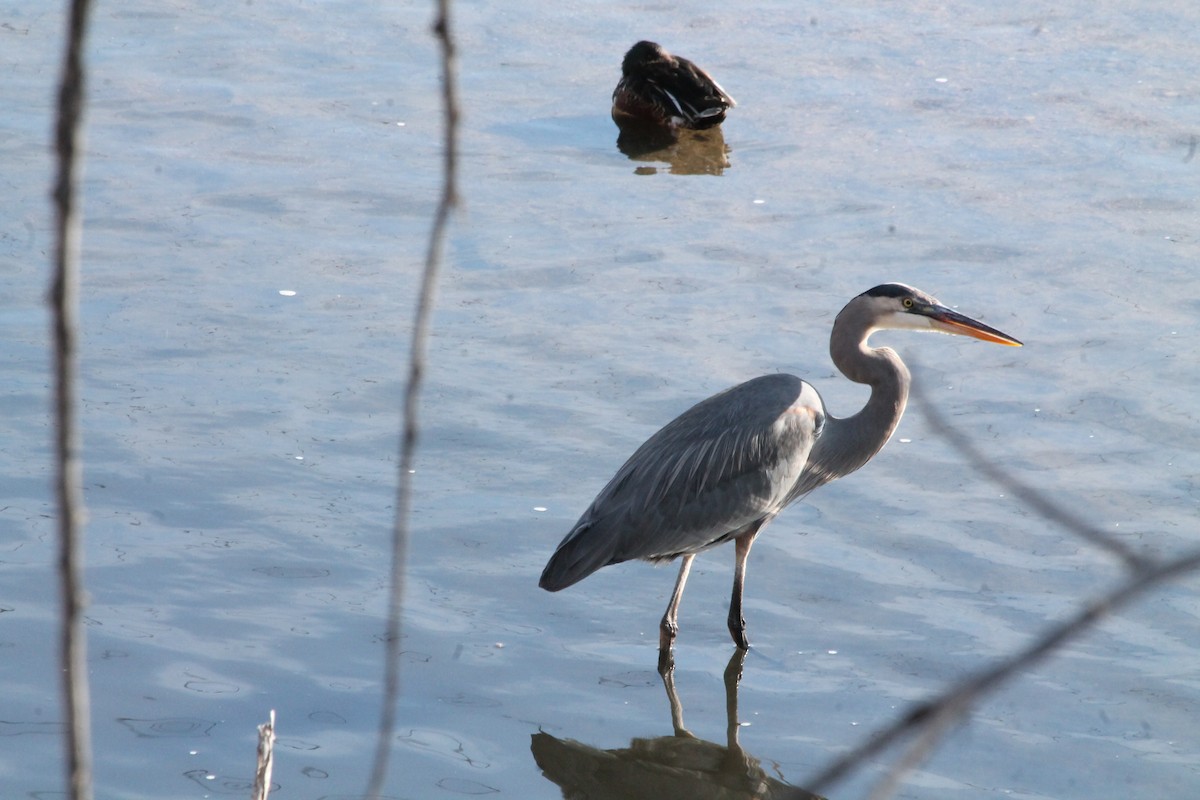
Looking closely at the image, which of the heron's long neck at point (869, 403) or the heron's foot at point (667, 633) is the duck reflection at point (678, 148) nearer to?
the heron's long neck at point (869, 403)

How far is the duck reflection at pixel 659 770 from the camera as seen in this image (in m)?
4.62

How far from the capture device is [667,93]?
10.0 m

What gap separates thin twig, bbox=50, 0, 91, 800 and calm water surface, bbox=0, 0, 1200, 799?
3.49 m

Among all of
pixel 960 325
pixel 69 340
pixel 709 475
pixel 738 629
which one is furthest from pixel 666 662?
pixel 69 340

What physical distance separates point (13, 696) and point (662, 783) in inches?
78.5

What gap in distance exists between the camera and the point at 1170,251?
27.5ft

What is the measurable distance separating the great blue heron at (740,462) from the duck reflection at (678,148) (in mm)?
3994

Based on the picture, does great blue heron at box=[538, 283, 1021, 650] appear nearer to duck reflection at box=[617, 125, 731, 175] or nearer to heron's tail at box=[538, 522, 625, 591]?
heron's tail at box=[538, 522, 625, 591]

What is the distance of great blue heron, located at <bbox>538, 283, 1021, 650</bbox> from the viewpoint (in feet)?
17.3

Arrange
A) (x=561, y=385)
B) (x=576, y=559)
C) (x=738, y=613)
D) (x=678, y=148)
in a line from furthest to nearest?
(x=678, y=148), (x=561, y=385), (x=738, y=613), (x=576, y=559)

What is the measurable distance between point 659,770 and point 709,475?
1.17m

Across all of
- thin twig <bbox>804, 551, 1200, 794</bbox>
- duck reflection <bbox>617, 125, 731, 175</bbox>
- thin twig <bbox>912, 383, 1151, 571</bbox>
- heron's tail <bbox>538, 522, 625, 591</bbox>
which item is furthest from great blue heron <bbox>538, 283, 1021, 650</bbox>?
thin twig <bbox>804, 551, 1200, 794</bbox>

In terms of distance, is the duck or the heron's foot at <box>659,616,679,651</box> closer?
the heron's foot at <box>659,616,679,651</box>

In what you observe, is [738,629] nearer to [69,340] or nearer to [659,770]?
[659,770]
